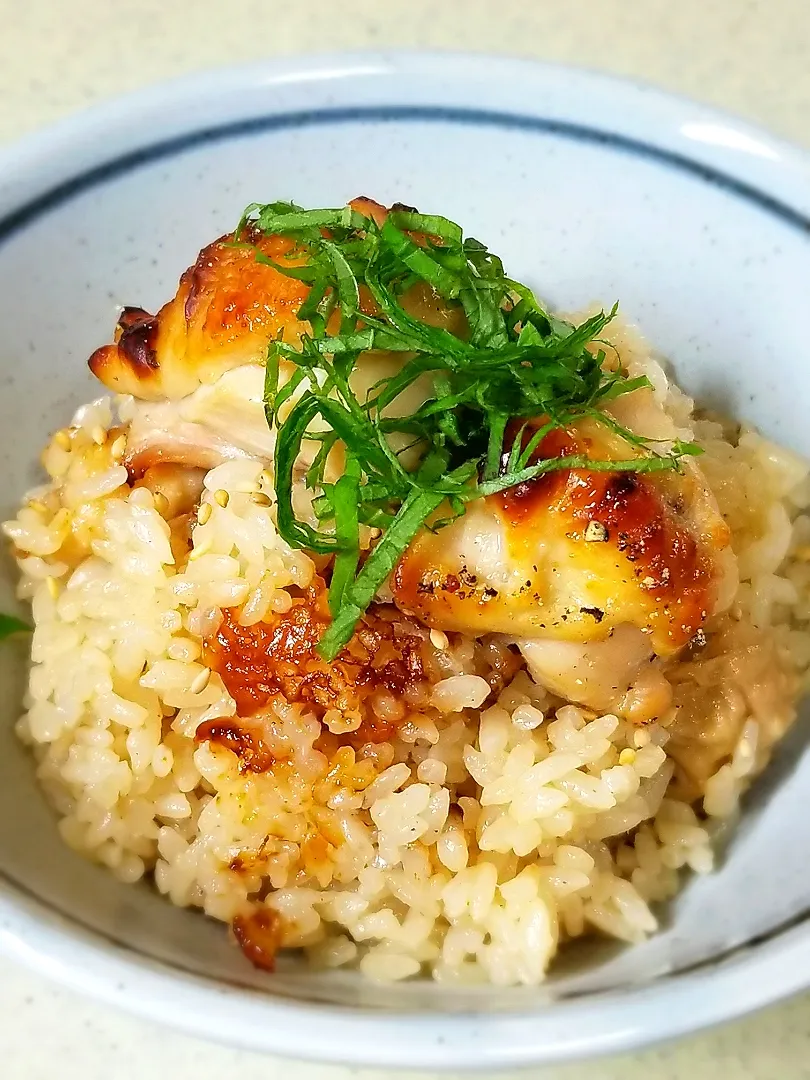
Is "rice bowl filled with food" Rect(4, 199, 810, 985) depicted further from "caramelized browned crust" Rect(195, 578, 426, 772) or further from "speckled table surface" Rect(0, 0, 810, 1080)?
"speckled table surface" Rect(0, 0, 810, 1080)

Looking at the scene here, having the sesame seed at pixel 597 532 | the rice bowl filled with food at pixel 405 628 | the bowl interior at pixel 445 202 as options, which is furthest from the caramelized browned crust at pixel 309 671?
the bowl interior at pixel 445 202

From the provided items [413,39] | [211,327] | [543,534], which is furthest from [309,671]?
[413,39]

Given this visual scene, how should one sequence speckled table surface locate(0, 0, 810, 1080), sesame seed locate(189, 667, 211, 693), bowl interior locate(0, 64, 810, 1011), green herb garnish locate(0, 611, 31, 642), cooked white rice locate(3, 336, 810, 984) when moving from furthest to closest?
1. speckled table surface locate(0, 0, 810, 1080)
2. bowl interior locate(0, 64, 810, 1011)
3. green herb garnish locate(0, 611, 31, 642)
4. sesame seed locate(189, 667, 211, 693)
5. cooked white rice locate(3, 336, 810, 984)

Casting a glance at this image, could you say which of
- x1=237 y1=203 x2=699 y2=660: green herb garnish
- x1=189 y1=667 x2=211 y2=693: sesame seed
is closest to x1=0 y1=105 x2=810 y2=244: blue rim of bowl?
x1=237 y1=203 x2=699 y2=660: green herb garnish

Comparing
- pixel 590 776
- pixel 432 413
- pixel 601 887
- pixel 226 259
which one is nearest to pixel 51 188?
pixel 226 259

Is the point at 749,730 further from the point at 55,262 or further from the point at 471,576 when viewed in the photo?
the point at 55,262

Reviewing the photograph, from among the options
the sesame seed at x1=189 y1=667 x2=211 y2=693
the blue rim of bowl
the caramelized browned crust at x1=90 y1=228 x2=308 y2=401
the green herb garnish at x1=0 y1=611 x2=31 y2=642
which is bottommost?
the green herb garnish at x1=0 y1=611 x2=31 y2=642

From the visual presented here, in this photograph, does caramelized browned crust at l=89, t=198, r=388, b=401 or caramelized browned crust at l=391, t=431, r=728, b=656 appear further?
caramelized browned crust at l=89, t=198, r=388, b=401

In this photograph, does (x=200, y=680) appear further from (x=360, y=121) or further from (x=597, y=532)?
(x=360, y=121)
